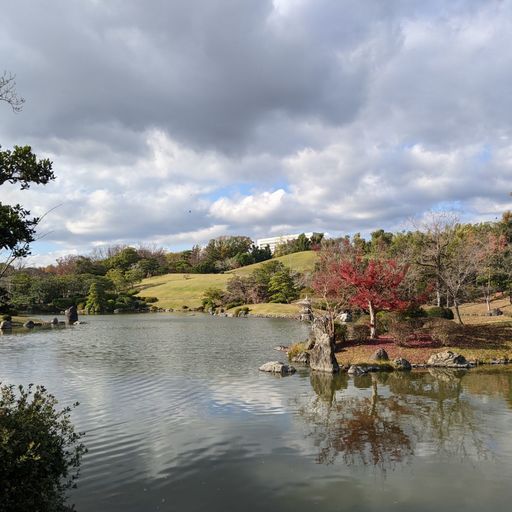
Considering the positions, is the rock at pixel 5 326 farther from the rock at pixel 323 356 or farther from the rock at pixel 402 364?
the rock at pixel 402 364

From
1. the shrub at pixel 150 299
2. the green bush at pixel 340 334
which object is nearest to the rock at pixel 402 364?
the green bush at pixel 340 334

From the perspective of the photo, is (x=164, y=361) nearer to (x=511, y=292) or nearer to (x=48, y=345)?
(x=48, y=345)

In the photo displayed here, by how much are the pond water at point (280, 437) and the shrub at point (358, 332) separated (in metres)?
5.37

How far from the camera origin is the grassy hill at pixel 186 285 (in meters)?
90.2

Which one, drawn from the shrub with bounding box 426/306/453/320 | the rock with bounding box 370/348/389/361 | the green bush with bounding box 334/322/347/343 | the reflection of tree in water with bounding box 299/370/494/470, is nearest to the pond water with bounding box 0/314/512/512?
the reflection of tree in water with bounding box 299/370/494/470

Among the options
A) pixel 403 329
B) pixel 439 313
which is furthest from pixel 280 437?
pixel 439 313

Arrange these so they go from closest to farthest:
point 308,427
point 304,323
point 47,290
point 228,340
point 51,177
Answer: point 51,177, point 308,427, point 228,340, point 304,323, point 47,290

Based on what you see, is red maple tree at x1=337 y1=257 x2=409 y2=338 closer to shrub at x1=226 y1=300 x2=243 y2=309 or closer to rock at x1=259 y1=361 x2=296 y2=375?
rock at x1=259 y1=361 x2=296 y2=375

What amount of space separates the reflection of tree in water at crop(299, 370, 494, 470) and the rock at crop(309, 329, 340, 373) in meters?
2.05

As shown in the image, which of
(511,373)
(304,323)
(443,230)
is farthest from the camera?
(304,323)

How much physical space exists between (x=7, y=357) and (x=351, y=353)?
2169 cm

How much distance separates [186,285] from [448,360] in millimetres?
81363

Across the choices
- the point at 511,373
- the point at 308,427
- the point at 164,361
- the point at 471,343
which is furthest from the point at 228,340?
the point at 308,427

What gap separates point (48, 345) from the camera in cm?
3597
